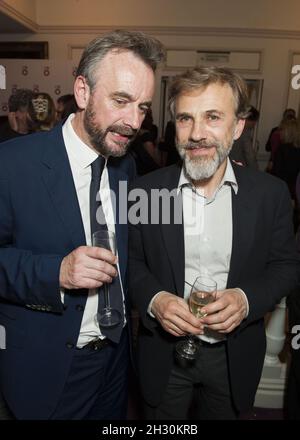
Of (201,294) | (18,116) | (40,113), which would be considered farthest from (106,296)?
(18,116)

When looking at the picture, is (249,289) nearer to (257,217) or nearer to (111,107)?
(257,217)

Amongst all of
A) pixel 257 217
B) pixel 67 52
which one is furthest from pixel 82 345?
pixel 67 52

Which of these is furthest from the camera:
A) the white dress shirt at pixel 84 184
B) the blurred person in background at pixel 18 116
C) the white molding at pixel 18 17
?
the white molding at pixel 18 17

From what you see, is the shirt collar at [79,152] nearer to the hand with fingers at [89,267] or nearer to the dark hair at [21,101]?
the hand with fingers at [89,267]

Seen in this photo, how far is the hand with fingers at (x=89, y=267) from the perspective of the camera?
116cm

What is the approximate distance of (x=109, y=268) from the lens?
3.89 ft

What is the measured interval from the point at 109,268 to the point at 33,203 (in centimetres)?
38

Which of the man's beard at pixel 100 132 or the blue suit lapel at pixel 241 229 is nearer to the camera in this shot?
the man's beard at pixel 100 132

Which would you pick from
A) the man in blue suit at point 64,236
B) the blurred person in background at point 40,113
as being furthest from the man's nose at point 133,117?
the blurred person in background at point 40,113

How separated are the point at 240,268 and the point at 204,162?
0.49 metres

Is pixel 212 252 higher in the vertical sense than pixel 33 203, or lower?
lower

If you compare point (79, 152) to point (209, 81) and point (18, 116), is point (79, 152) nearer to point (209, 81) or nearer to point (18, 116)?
point (209, 81)

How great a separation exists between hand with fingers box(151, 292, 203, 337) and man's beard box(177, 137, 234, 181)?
0.53m

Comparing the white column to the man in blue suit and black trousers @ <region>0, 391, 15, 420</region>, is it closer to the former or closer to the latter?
the man in blue suit
